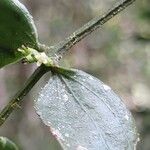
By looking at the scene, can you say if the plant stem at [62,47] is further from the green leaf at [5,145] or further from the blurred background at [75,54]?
the blurred background at [75,54]

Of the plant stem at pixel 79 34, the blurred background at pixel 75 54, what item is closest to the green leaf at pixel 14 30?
the plant stem at pixel 79 34

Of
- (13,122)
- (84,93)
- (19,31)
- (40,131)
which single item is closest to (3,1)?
(19,31)

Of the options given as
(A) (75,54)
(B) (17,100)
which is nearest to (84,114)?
(B) (17,100)

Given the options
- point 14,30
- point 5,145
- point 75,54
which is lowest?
point 5,145

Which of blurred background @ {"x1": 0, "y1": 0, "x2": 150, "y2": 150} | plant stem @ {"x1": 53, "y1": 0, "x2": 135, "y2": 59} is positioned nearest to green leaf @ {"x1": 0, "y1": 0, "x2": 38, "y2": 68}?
plant stem @ {"x1": 53, "y1": 0, "x2": 135, "y2": 59}

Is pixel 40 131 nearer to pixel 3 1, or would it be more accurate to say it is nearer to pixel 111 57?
pixel 111 57

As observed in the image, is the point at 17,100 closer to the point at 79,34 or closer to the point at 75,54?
the point at 79,34
